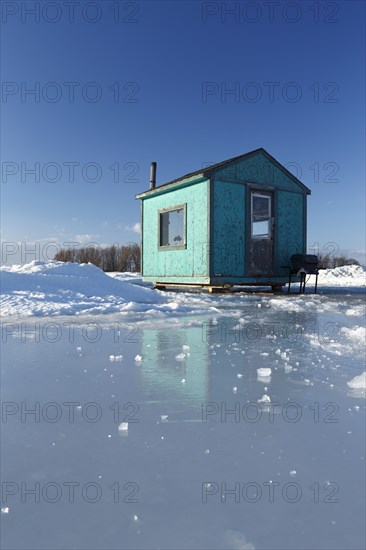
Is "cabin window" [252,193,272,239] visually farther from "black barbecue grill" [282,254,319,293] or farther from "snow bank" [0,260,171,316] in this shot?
"snow bank" [0,260,171,316]

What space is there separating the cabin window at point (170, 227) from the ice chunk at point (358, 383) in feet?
25.1

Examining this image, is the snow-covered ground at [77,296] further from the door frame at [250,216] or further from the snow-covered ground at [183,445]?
the door frame at [250,216]

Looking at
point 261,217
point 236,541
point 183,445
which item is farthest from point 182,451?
point 261,217

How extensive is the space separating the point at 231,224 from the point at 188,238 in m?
1.09

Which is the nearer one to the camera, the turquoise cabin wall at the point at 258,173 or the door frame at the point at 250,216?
the turquoise cabin wall at the point at 258,173

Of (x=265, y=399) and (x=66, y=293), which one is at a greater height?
(x=66, y=293)

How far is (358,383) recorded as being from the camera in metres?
1.88

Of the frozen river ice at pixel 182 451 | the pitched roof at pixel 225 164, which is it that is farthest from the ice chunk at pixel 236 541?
the pitched roof at pixel 225 164

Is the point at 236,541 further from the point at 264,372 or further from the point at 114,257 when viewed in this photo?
the point at 114,257

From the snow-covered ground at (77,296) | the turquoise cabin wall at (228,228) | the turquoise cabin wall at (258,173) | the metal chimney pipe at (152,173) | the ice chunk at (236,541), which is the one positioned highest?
the metal chimney pipe at (152,173)

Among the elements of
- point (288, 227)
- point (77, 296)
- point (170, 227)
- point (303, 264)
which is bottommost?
point (77, 296)

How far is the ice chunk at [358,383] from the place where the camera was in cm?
185

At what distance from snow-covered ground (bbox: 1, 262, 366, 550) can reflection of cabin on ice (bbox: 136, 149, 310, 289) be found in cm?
545

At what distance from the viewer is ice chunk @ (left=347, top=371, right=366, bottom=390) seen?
185cm
